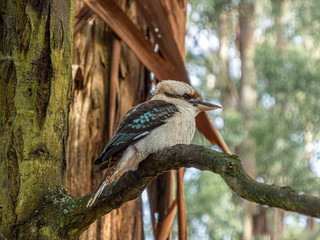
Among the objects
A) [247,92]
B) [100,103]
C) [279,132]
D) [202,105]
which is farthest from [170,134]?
[247,92]

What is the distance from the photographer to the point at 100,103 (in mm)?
2664

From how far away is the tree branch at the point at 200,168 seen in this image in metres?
1.06

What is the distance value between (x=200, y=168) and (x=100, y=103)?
4.52 ft

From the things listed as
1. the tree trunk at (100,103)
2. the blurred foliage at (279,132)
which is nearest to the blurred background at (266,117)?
the blurred foliage at (279,132)

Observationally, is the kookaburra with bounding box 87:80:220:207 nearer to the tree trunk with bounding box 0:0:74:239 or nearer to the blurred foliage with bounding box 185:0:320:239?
the tree trunk with bounding box 0:0:74:239

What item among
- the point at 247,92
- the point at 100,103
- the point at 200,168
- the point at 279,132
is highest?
the point at 247,92

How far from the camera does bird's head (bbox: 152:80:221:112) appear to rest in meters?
2.28

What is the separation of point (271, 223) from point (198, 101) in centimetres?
629

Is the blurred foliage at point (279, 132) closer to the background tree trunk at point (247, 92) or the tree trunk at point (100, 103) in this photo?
the background tree trunk at point (247, 92)

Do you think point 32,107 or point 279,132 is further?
point 279,132

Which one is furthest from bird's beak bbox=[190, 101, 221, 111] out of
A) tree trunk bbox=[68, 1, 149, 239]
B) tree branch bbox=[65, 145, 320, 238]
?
tree branch bbox=[65, 145, 320, 238]

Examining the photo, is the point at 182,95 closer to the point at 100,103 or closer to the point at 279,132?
the point at 100,103

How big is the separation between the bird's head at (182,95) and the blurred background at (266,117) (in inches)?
158

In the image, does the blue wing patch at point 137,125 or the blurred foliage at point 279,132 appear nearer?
the blue wing patch at point 137,125
